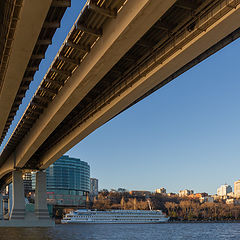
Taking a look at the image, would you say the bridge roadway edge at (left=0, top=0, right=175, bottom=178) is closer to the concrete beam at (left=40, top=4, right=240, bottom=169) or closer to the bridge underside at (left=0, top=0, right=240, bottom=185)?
the bridge underside at (left=0, top=0, right=240, bottom=185)

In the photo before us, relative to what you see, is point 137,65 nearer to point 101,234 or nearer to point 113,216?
point 101,234

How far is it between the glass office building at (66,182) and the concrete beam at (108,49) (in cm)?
13837

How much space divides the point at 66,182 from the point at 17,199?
11286 centimetres

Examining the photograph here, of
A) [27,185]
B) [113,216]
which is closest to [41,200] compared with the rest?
[113,216]

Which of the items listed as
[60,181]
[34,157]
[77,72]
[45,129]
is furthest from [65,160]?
[77,72]

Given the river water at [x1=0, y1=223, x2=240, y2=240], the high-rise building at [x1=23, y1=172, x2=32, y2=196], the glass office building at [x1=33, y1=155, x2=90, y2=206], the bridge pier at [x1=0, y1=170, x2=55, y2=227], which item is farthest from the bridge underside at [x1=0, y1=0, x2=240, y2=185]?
the high-rise building at [x1=23, y1=172, x2=32, y2=196]

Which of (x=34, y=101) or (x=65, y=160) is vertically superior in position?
(x=65, y=160)

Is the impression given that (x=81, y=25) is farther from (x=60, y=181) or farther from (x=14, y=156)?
(x=60, y=181)

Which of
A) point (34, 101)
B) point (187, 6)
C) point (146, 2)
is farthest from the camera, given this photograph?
point (34, 101)

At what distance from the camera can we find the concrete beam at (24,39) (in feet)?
44.5

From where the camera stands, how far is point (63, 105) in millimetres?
27172

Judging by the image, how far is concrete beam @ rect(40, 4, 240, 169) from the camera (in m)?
14.8

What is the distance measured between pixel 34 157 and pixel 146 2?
45693 millimetres

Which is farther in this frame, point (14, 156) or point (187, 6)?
point (14, 156)
